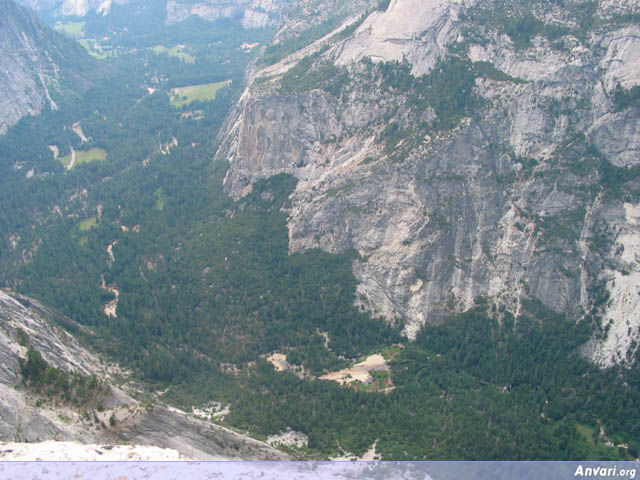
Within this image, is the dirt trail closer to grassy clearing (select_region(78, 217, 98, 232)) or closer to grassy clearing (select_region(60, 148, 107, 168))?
grassy clearing (select_region(78, 217, 98, 232))

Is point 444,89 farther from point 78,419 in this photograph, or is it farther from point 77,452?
point 77,452

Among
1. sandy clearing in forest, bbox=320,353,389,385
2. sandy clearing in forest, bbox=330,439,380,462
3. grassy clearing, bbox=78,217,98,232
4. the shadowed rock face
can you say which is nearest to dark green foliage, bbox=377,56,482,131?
sandy clearing in forest, bbox=320,353,389,385

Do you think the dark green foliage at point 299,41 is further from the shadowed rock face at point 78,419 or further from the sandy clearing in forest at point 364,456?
the sandy clearing in forest at point 364,456

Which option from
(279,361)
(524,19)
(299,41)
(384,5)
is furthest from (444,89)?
(299,41)

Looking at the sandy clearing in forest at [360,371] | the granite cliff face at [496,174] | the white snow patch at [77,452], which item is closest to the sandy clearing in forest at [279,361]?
the sandy clearing in forest at [360,371]

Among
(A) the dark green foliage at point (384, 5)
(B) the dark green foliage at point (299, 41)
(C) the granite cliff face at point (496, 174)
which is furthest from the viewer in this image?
(B) the dark green foliage at point (299, 41)

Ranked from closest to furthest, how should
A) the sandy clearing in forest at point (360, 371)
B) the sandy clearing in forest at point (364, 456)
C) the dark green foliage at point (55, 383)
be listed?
1. the dark green foliage at point (55, 383)
2. the sandy clearing in forest at point (364, 456)
3. the sandy clearing in forest at point (360, 371)

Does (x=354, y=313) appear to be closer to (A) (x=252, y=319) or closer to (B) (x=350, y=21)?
(A) (x=252, y=319)
